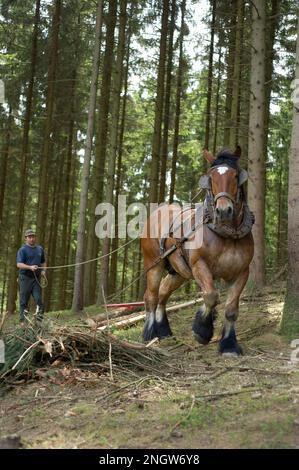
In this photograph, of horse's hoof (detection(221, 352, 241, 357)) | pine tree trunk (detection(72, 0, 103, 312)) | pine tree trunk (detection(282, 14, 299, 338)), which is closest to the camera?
horse's hoof (detection(221, 352, 241, 357))

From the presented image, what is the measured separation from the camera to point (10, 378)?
6.00 m

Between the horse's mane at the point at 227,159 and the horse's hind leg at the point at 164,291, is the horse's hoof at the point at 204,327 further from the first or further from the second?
the horse's mane at the point at 227,159

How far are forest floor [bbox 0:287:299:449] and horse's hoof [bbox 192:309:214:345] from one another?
364 mm

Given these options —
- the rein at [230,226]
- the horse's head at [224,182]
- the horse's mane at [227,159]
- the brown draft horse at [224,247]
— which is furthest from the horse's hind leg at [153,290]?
the horse's mane at [227,159]

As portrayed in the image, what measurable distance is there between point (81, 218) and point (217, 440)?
38.8 ft

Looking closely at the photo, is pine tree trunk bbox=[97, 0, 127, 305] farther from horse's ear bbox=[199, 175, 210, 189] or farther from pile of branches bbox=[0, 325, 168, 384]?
pile of branches bbox=[0, 325, 168, 384]

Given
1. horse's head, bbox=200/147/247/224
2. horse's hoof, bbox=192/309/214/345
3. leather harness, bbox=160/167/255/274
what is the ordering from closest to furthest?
1. horse's head, bbox=200/147/247/224
2. leather harness, bbox=160/167/255/274
3. horse's hoof, bbox=192/309/214/345

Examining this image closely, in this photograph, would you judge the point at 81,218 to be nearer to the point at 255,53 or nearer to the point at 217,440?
the point at 255,53

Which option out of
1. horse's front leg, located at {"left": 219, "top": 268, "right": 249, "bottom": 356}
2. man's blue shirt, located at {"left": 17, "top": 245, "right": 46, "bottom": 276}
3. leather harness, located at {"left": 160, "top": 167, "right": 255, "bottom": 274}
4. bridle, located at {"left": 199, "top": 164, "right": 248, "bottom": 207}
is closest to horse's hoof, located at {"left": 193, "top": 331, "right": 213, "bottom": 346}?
horse's front leg, located at {"left": 219, "top": 268, "right": 249, "bottom": 356}

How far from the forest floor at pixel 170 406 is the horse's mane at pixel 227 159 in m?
2.57

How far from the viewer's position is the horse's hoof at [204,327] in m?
7.41

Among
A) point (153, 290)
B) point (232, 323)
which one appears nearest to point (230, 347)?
point (232, 323)

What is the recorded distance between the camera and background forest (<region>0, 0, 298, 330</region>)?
51.1ft

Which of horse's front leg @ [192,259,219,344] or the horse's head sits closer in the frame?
the horse's head
